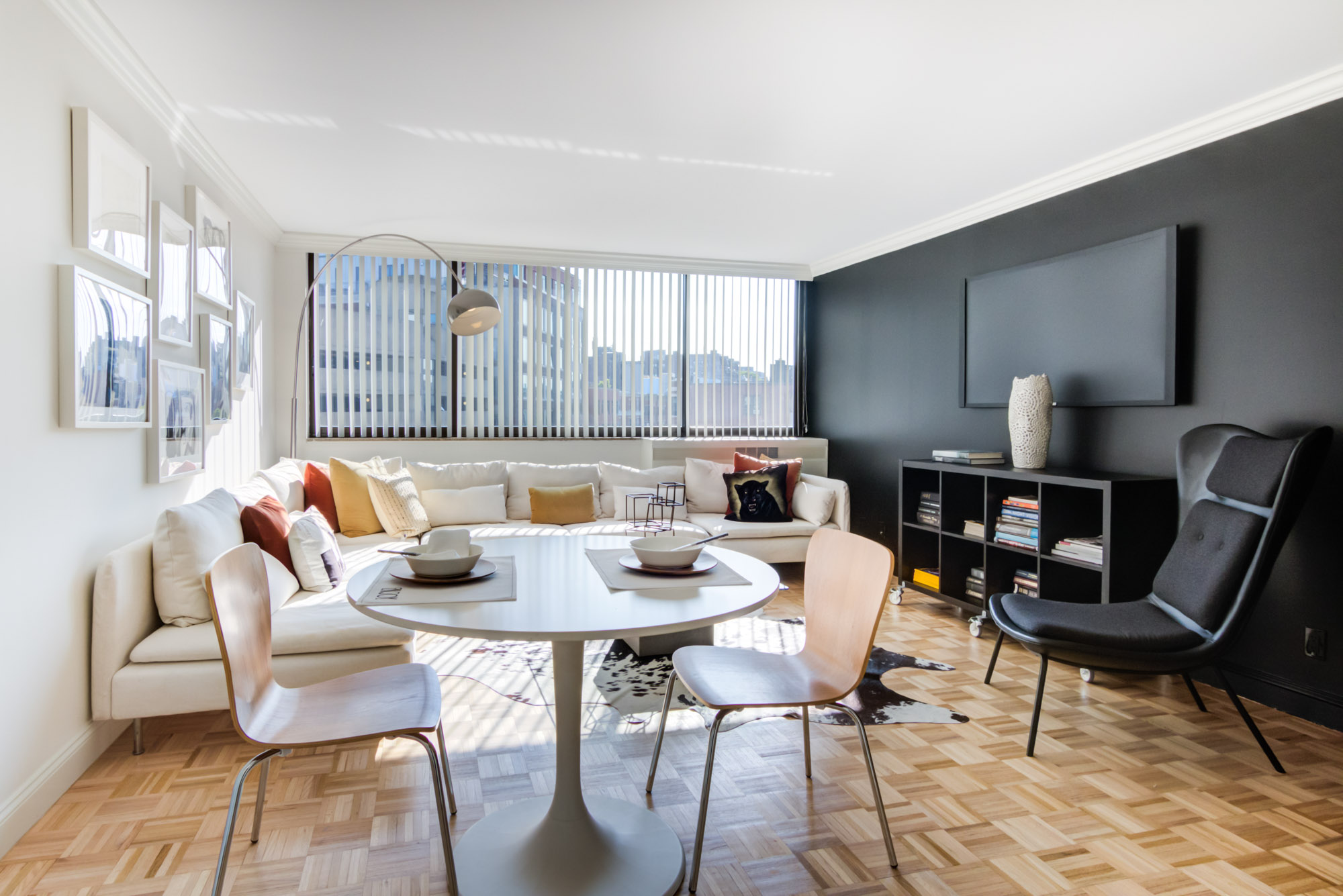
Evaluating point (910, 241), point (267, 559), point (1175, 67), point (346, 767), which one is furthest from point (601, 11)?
point (910, 241)

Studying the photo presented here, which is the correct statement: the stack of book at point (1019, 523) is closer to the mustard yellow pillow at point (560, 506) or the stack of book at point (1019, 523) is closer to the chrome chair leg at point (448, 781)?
the mustard yellow pillow at point (560, 506)

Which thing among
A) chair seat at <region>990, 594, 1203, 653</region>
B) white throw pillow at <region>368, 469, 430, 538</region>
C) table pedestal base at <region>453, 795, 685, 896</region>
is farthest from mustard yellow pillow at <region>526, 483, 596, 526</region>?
table pedestal base at <region>453, 795, 685, 896</region>

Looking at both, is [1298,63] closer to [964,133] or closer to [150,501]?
[964,133]

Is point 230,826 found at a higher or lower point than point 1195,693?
higher

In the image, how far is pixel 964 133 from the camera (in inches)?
134

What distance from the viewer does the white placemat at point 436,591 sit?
1.65m

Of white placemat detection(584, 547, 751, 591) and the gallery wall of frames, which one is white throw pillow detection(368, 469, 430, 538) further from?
white placemat detection(584, 547, 751, 591)

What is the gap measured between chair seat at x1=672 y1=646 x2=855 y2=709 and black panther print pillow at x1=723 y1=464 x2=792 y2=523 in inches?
121

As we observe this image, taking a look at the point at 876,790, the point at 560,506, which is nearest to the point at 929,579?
the point at 560,506

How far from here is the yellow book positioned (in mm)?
4578

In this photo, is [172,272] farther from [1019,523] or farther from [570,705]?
[1019,523]

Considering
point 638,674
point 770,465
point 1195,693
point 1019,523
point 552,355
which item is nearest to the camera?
point 1195,693

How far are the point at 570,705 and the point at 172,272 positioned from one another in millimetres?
2581

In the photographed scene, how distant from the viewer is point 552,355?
20.3ft
